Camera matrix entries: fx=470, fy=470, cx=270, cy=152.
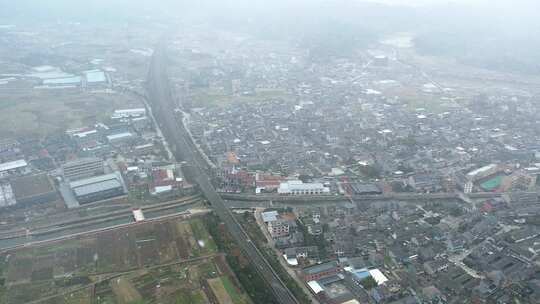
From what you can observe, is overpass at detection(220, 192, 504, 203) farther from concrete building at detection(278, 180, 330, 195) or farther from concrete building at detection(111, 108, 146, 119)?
concrete building at detection(111, 108, 146, 119)

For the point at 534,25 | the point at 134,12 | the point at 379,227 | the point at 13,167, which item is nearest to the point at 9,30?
the point at 134,12

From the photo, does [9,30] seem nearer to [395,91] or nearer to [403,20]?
[395,91]

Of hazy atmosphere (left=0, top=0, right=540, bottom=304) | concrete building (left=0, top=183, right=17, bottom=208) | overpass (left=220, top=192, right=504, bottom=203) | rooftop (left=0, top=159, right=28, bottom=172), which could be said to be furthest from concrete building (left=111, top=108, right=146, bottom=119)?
overpass (left=220, top=192, right=504, bottom=203)

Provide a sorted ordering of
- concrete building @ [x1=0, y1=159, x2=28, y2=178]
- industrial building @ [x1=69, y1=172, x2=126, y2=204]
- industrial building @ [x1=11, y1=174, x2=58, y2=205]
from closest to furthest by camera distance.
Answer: industrial building @ [x1=11, y1=174, x2=58, y2=205] < industrial building @ [x1=69, y1=172, x2=126, y2=204] < concrete building @ [x1=0, y1=159, x2=28, y2=178]

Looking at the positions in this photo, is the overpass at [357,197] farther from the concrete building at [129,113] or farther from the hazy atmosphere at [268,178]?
the concrete building at [129,113]

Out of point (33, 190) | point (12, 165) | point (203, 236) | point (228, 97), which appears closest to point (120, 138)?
point (12, 165)

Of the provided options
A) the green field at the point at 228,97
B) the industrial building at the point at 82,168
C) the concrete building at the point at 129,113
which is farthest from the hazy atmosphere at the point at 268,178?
the green field at the point at 228,97
